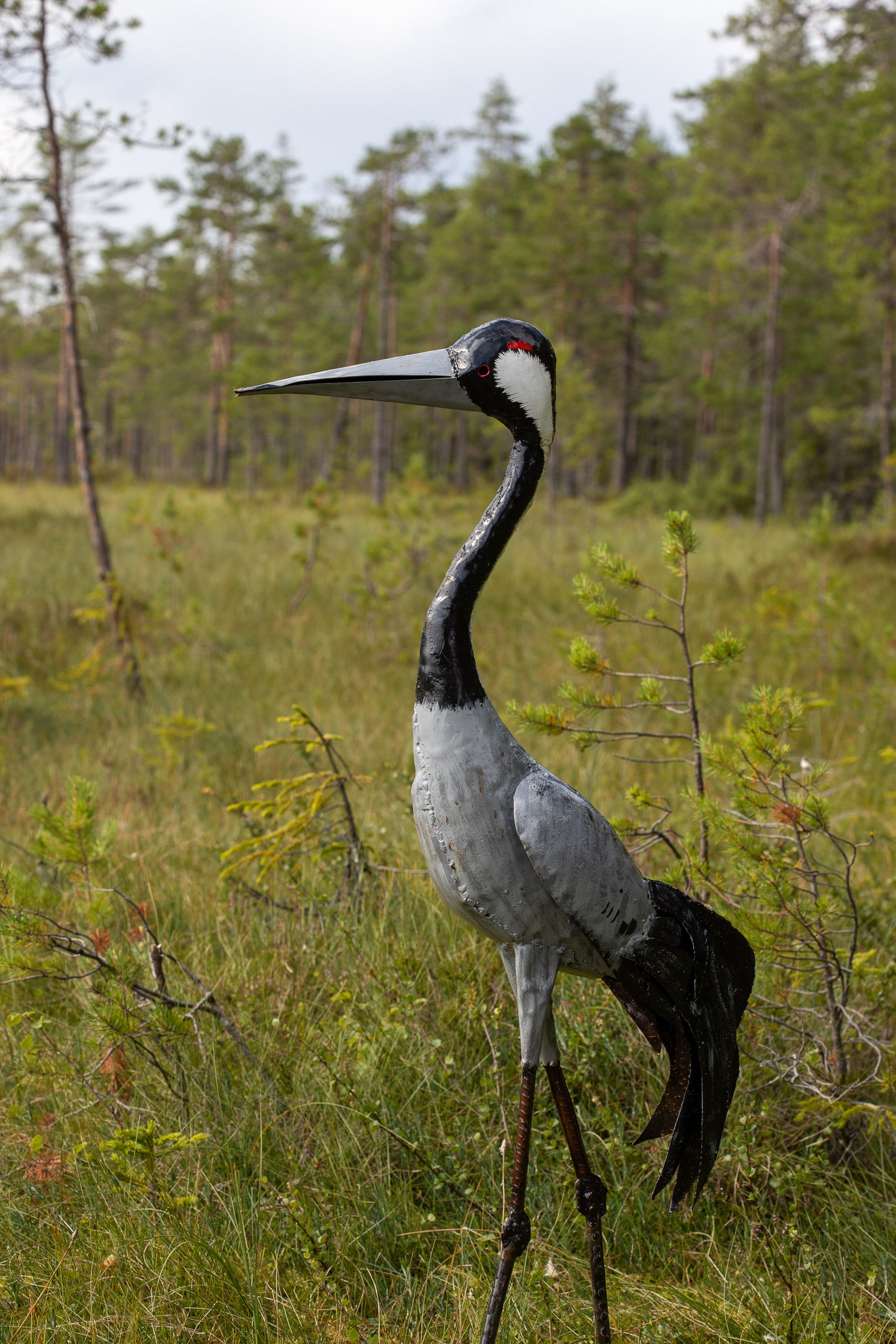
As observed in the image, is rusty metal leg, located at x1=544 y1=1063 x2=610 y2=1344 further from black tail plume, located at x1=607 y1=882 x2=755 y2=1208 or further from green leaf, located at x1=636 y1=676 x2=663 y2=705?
green leaf, located at x1=636 y1=676 x2=663 y2=705

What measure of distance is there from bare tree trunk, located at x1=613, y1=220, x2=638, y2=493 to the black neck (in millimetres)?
25563

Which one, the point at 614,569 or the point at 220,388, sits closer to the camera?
the point at 614,569

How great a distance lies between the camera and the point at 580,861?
1533mm

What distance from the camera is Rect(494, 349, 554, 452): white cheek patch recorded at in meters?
1.55

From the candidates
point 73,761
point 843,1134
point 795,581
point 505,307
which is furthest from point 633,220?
point 843,1134

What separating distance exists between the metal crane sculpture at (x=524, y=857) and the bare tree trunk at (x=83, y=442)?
519 cm

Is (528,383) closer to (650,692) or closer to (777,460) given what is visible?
(650,692)

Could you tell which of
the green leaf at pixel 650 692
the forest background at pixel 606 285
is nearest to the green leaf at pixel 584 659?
the green leaf at pixel 650 692

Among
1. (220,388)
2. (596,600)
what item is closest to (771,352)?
(220,388)

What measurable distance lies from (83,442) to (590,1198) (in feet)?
20.5

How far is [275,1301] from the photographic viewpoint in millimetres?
1864

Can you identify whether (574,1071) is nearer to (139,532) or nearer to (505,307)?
(139,532)

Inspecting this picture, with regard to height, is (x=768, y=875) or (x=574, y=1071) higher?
(x=768, y=875)

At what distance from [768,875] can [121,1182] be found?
1841 mm
